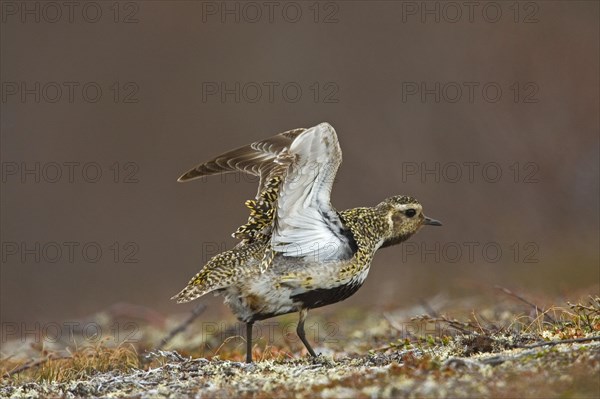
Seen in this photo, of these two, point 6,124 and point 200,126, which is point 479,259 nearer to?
point 200,126

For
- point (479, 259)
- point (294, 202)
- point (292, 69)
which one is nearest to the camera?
point (294, 202)

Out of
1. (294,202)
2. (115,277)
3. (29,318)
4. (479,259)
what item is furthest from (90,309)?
(294,202)

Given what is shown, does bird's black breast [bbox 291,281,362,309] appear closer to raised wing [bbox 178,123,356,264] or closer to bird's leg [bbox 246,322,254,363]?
raised wing [bbox 178,123,356,264]

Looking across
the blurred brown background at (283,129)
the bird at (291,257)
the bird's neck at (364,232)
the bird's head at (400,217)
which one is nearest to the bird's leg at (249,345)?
the bird at (291,257)

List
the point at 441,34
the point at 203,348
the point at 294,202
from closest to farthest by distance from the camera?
the point at 294,202 < the point at 203,348 < the point at 441,34

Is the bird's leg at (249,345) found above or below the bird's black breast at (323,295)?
below

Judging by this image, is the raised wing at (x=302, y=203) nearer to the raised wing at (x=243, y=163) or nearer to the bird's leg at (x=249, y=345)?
the raised wing at (x=243, y=163)
